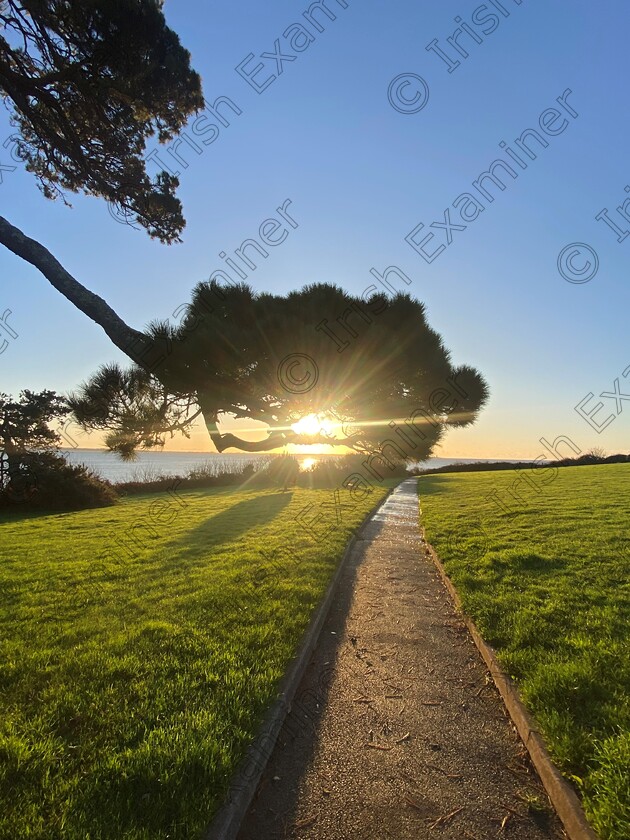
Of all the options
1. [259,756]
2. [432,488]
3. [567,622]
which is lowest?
[432,488]

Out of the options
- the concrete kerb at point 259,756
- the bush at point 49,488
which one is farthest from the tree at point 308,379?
the concrete kerb at point 259,756

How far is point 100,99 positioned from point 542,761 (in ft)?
29.1

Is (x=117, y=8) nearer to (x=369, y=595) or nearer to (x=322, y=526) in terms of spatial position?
(x=369, y=595)

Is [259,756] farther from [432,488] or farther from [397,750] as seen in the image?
[432,488]

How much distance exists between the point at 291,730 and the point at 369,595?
288 cm

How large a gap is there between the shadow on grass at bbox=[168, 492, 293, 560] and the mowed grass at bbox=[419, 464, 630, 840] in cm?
441

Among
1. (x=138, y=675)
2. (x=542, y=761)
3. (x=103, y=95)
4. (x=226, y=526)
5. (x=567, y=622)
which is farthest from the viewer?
(x=226, y=526)

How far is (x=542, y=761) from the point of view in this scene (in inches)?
97.3

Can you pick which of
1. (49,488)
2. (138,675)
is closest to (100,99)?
(138,675)

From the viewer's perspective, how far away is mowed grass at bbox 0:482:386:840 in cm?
208

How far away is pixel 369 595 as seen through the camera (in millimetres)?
5668

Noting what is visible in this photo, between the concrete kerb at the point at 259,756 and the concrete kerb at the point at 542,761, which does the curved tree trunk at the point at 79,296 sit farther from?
the concrete kerb at the point at 542,761

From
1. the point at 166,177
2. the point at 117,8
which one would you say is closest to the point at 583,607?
the point at 166,177

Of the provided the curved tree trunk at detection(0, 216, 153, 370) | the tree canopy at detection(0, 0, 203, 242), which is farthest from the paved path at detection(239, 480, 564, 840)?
the tree canopy at detection(0, 0, 203, 242)
